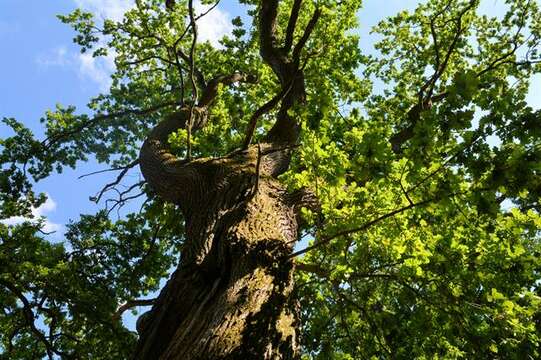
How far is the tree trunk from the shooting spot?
8.61ft

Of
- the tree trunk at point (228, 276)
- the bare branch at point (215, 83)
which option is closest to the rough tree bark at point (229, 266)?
the tree trunk at point (228, 276)

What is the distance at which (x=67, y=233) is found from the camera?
8.12 metres

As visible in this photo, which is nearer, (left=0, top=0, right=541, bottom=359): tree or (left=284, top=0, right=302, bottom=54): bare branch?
(left=0, top=0, right=541, bottom=359): tree

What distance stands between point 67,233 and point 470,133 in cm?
764

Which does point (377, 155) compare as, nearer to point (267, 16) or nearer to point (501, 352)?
point (501, 352)

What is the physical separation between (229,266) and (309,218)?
154 centimetres

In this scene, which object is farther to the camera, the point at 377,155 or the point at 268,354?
the point at 377,155

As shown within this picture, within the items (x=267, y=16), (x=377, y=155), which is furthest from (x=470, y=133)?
(x=267, y=16)

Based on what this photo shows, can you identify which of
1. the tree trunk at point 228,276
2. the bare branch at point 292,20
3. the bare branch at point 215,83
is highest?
the bare branch at point 215,83

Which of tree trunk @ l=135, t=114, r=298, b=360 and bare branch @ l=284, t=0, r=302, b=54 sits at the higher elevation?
bare branch @ l=284, t=0, r=302, b=54

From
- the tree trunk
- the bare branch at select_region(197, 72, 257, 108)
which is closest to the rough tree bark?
the tree trunk

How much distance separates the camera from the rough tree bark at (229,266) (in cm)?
264

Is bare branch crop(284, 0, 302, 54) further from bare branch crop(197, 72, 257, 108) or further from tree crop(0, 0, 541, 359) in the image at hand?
bare branch crop(197, 72, 257, 108)

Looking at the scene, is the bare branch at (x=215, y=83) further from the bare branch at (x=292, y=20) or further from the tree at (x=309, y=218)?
the bare branch at (x=292, y=20)
